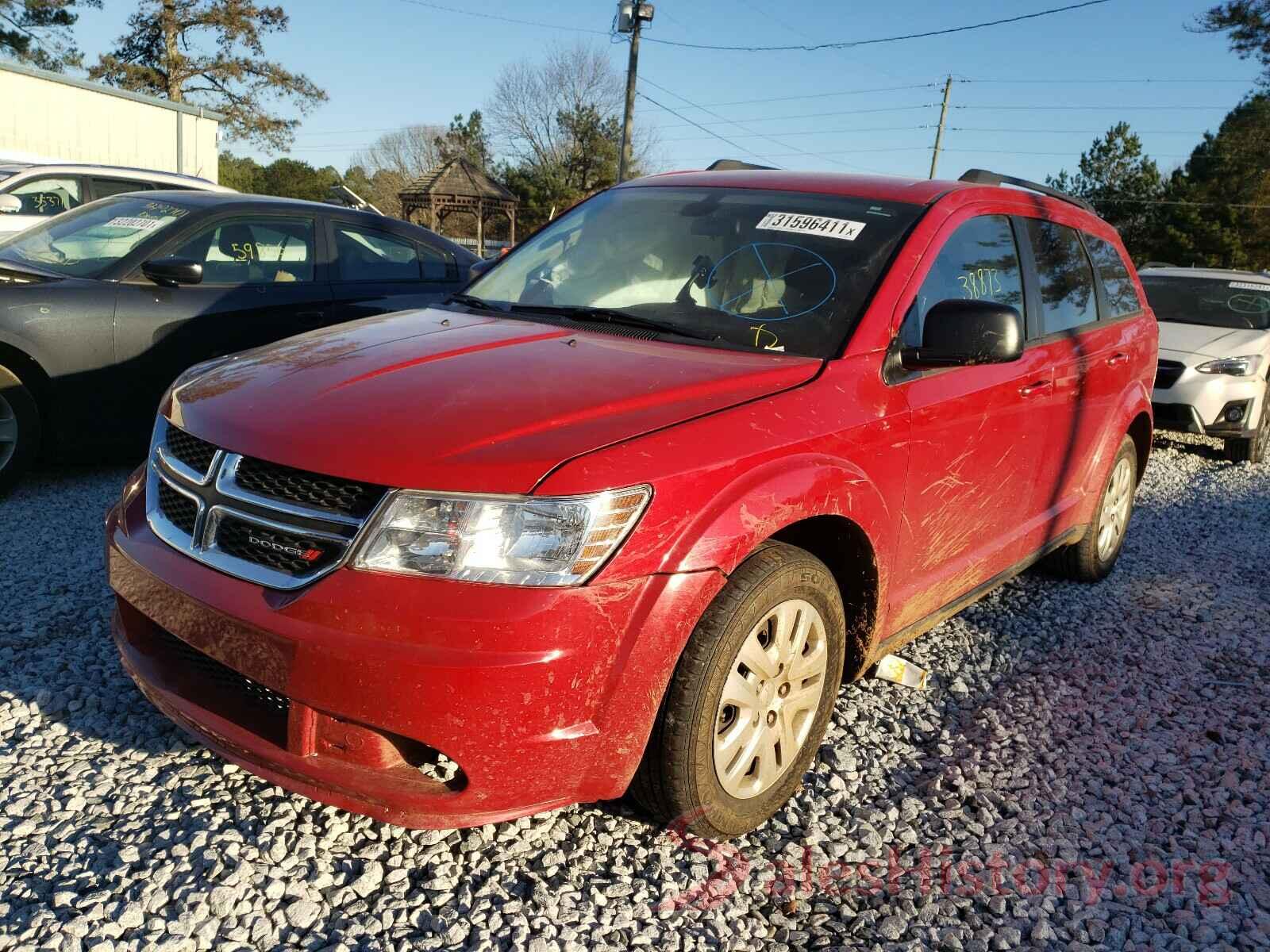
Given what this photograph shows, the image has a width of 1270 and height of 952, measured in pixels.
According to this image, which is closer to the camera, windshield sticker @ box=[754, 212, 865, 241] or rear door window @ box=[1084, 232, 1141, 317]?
windshield sticker @ box=[754, 212, 865, 241]

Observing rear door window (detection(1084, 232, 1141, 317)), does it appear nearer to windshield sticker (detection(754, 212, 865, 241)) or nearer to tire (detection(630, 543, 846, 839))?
windshield sticker (detection(754, 212, 865, 241))

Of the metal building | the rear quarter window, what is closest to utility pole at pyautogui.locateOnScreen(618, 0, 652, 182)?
the metal building

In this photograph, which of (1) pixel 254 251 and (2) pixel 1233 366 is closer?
(1) pixel 254 251

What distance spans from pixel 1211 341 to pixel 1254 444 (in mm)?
987

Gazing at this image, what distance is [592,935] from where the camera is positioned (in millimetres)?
2209

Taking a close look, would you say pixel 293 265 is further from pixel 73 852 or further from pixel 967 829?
pixel 967 829

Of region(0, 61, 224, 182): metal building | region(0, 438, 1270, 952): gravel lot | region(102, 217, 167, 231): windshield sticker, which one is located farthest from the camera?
region(0, 61, 224, 182): metal building

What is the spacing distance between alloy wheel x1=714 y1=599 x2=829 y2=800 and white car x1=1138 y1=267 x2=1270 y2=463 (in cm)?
704

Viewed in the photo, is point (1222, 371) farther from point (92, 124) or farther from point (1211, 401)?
point (92, 124)

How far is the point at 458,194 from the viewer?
37188mm

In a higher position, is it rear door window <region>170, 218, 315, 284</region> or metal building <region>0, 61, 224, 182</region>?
metal building <region>0, 61, 224, 182</region>

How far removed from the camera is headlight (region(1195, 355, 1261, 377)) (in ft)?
27.1

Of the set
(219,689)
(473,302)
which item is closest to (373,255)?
(473,302)

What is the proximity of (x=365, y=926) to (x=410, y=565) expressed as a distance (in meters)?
0.84
